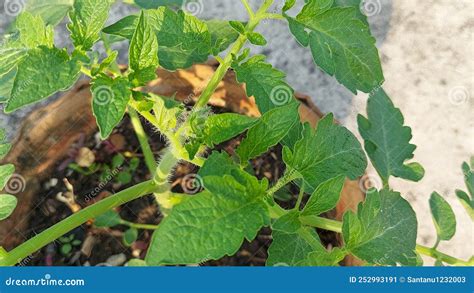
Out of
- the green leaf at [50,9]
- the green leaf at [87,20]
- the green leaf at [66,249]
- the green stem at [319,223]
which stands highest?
the green leaf at [87,20]

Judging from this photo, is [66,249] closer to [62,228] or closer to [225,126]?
[62,228]

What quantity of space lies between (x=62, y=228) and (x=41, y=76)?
23 centimetres

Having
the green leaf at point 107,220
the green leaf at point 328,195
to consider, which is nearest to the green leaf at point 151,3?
the green leaf at point 328,195

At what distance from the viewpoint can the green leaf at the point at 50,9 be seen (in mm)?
889

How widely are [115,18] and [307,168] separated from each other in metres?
1.05

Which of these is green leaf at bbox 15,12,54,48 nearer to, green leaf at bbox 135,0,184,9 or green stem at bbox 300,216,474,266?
green leaf at bbox 135,0,184,9

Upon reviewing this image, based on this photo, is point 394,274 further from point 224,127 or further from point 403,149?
point 224,127

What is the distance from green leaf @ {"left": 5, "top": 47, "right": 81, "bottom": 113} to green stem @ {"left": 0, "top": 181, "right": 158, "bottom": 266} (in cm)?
20

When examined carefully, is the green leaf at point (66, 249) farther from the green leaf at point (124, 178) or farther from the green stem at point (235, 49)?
the green stem at point (235, 49)

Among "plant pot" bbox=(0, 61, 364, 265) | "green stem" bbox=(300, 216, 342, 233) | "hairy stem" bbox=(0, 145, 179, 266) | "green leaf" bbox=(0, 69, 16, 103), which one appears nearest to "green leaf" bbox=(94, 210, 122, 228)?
"plant pot" bbox=(0, 61, 364, 265)

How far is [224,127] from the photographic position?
2.34 ft

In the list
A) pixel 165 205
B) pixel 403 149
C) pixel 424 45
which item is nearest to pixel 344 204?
pixel 403 149

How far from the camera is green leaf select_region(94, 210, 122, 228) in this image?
117cm

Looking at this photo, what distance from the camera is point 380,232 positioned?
2.58 ft
